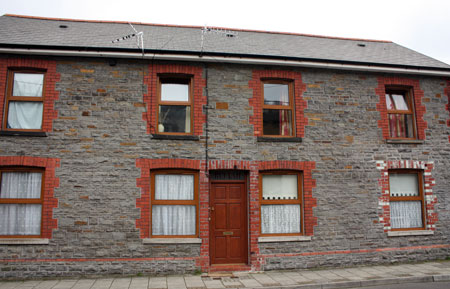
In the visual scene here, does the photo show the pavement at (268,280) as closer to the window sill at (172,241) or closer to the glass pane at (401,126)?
the window sill at (172,241)

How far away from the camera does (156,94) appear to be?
8.82 metres

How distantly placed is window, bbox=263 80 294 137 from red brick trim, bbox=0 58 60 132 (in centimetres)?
553

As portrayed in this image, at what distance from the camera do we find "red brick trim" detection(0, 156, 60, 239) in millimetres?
8008

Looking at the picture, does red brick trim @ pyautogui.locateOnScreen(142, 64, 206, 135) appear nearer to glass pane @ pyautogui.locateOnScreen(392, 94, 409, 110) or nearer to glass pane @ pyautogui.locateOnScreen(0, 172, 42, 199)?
glass pane @ pyautogui.locateOnScreen(0, 172, 42, 199)

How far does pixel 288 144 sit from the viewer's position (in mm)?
9141

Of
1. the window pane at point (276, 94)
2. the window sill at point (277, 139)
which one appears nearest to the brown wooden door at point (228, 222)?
the window sill at point (277, 139)

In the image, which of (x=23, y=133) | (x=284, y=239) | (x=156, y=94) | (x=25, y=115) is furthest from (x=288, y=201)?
(x=25, y=115)

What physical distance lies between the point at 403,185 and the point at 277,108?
4393mm

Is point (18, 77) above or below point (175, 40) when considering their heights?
below

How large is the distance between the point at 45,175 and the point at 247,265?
5548 mm

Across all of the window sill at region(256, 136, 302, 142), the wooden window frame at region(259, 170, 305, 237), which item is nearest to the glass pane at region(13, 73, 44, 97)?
the window sill at region(256, 136, 302, 142)

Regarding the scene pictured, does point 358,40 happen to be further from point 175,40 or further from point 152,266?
point 152,266

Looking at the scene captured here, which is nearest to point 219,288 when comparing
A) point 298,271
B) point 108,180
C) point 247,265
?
point 247,265

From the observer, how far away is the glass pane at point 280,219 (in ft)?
29.4
